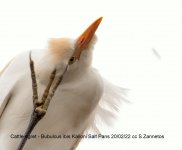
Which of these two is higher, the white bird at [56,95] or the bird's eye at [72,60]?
the bird's eye at [72,60]

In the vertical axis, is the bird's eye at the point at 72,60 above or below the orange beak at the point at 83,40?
below

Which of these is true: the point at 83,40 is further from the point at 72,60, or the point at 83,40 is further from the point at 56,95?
the point at 56,95

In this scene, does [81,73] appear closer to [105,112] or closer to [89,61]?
[89,61]

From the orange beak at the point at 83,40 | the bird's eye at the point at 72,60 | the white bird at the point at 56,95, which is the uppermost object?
the orange beak at the point at 83,40

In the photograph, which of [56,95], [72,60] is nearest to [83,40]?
[72,60]

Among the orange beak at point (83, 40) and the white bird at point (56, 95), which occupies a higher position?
the orange beak at point (83, 40)

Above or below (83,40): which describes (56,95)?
below

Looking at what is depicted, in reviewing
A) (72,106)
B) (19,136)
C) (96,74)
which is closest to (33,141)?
(19,136)

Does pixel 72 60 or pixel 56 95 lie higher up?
pixel 72 60
